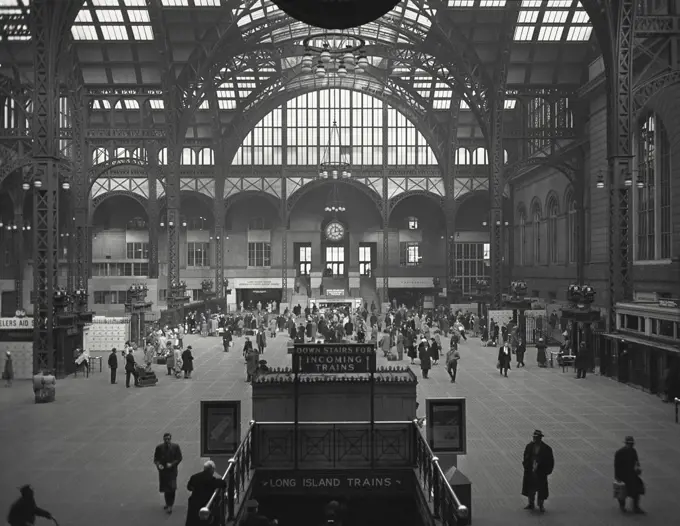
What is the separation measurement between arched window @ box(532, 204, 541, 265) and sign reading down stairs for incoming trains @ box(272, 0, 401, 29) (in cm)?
4589

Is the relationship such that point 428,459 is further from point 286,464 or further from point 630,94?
point 630,94

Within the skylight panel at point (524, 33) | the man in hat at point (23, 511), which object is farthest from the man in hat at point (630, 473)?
the skylight panel at point (524, 33)

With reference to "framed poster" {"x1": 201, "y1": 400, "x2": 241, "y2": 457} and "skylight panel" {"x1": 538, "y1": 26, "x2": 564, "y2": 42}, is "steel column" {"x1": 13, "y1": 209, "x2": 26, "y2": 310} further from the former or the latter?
"framed poster" {"x1": 201, "y1": 400, "x2": 241, "y2": 457}

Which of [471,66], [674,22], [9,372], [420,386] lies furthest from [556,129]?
[9,372]

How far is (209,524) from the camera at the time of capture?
7949 mm

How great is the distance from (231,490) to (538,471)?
4580 millimetres

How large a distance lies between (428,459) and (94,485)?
5.67m

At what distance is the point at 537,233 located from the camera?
47.3 meters

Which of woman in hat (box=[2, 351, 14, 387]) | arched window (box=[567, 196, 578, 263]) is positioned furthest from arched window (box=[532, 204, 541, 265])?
woman in hat (box=[2, 351, 14, 387])

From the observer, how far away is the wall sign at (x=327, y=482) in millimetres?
11031

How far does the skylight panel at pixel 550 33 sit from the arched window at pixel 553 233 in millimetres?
10763

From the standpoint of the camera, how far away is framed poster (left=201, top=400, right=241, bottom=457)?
34.8ft

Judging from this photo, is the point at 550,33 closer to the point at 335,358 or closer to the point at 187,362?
the point at 187,362

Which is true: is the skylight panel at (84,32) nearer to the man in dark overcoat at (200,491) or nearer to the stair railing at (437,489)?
the stair railing at (437,489)
